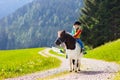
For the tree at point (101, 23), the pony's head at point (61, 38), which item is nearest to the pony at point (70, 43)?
the pony's head at point (61, 38)

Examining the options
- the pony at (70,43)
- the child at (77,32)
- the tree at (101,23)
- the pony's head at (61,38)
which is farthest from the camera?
the tree at (101,23)

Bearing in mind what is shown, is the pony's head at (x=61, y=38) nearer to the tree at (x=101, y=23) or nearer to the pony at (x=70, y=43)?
the pony at (x=70, y=43)

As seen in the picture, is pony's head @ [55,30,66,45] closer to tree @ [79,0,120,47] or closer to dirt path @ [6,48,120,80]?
dirt path @ [6,48,120,80]

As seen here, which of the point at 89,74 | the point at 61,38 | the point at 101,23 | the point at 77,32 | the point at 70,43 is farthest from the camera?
the point at 101,23

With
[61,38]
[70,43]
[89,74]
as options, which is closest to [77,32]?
[70,43]

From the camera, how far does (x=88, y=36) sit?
265 ft

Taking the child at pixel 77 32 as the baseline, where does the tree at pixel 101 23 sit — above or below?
above

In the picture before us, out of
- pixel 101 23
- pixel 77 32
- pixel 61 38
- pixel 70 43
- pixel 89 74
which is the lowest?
pixel 89 74

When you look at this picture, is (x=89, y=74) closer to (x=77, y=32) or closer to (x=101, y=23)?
(x=77, y=32)

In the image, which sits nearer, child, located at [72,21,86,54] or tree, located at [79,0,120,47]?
child, located at [72,21,86,54]

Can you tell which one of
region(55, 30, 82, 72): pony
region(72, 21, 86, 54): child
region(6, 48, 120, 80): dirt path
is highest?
region(72, 21, 86, 54): child

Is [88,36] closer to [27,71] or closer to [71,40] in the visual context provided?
[27,71]

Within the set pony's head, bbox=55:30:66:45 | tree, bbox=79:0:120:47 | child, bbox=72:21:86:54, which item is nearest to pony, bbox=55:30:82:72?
pony's head, bbox=55:30:66:45

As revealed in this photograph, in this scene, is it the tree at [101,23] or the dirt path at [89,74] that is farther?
the tree at [101,23]
